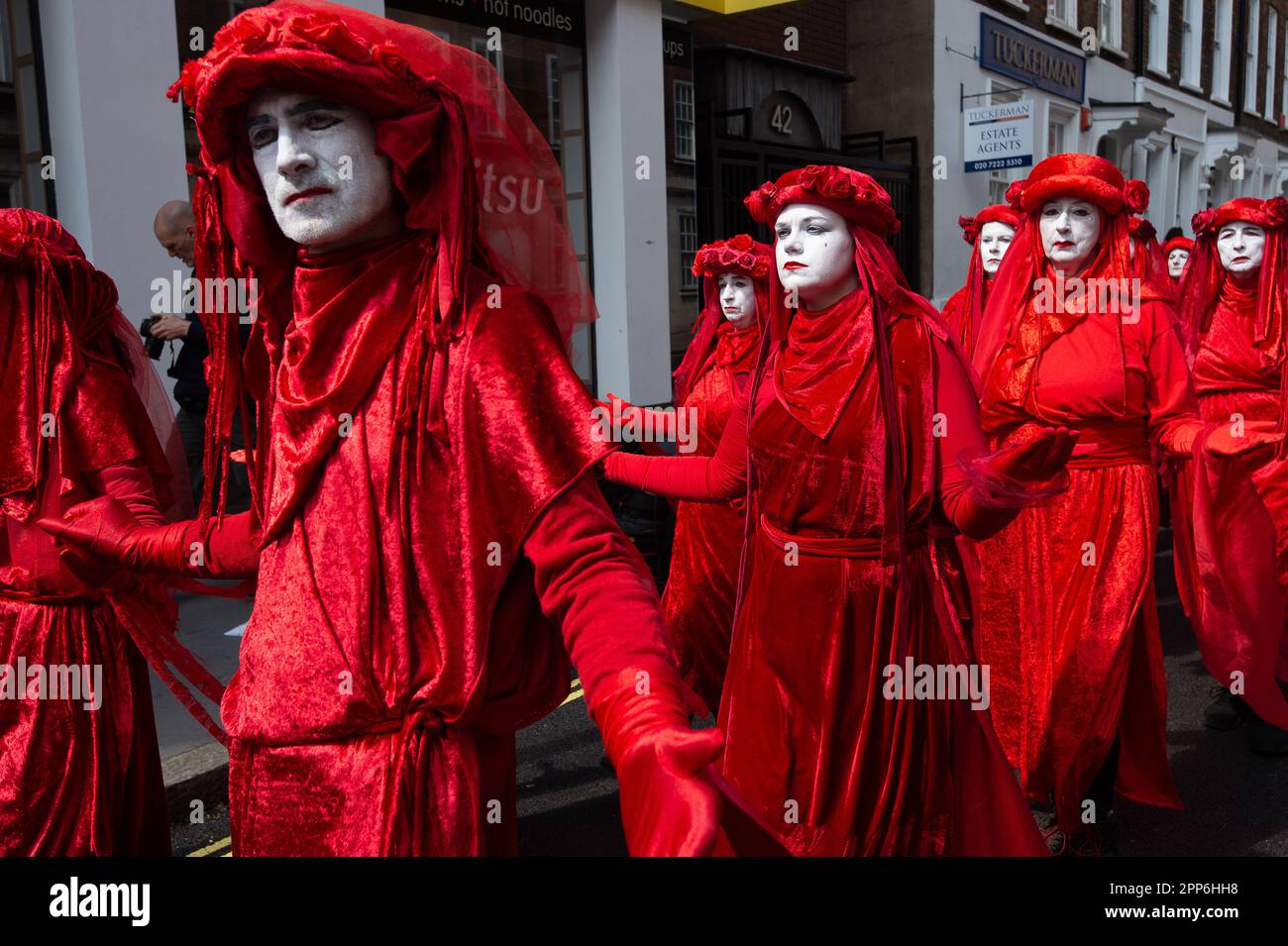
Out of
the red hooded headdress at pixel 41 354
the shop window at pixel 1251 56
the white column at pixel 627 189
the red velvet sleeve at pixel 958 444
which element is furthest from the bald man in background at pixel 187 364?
the shop window at pixel 1251 56

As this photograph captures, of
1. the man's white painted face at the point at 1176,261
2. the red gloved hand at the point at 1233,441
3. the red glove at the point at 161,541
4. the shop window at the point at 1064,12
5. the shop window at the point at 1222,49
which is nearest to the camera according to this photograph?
the red glove at the point at 161,541

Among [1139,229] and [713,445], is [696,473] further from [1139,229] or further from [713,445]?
[1139,229]

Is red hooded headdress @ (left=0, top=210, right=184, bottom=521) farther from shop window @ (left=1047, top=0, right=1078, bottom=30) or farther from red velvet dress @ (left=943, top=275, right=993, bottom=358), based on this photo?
shop window @ (left=1047, top=0, right=1078, bottom=30)

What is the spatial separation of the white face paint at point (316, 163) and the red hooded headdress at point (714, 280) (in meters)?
2.99

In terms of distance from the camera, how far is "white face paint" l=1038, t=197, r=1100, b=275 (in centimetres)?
410

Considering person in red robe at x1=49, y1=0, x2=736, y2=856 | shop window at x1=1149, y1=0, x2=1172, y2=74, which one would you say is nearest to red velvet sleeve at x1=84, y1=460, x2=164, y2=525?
person in red robe at x1=49, y1=0, x2=736, y2=856

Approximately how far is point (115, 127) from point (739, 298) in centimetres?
409

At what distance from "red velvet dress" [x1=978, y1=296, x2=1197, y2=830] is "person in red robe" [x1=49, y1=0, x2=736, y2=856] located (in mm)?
2538

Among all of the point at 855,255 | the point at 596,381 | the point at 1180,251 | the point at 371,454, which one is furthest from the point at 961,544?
the point at 596,381

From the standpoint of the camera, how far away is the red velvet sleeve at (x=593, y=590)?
1601mm

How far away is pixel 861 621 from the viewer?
304 cm

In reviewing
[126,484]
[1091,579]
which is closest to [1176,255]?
[1091,579]

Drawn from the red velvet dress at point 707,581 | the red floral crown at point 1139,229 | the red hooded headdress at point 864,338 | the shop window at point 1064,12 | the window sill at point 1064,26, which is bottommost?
the red velvet dress at point 707,581

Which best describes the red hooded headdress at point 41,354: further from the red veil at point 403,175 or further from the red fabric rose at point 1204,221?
the red fabric rose at point 1204,221
